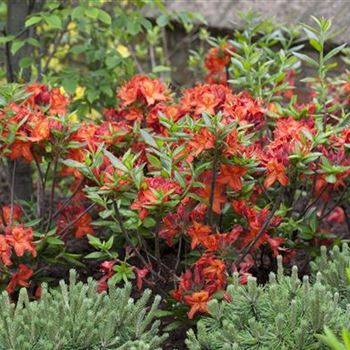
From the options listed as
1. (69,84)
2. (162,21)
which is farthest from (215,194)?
(162,21)

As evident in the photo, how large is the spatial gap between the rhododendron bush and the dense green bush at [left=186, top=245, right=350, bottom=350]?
24cm

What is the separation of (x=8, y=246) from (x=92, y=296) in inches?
21.9

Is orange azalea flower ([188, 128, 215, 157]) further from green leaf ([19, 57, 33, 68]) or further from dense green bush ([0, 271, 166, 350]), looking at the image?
green leaf ([19, 57, 33, 68])

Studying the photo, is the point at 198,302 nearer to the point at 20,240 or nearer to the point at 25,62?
the point at 20,240

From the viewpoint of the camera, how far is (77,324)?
81.3 inches

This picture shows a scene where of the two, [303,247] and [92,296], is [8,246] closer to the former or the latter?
[92,296]

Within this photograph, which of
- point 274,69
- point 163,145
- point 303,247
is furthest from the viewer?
point 274,69

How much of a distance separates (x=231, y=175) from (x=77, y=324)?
0.73 meters

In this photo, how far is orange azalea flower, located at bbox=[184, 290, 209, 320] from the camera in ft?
8.18

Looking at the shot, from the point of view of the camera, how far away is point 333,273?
236cm

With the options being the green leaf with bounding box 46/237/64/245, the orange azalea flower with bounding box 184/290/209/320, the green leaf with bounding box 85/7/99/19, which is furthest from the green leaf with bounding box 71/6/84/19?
the orange azalea flower with bounding box 184/290/209/320

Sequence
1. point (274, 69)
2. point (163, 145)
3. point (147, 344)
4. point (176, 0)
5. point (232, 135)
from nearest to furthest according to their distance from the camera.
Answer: point (147, 344), point (232, 135), point (163, 145), point (274, 69), point (176, 0)

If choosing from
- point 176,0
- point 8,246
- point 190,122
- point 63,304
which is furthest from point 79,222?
point 176,0

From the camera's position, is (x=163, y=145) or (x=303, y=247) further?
(x=303, y=247)
